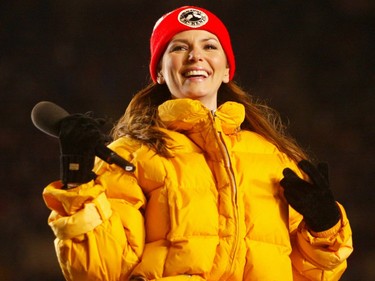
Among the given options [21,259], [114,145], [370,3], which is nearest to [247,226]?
[114,145]

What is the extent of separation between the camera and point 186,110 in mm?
1926

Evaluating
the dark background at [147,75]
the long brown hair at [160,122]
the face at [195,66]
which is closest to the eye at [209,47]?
the face at [195,66]

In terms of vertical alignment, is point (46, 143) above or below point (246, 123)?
below

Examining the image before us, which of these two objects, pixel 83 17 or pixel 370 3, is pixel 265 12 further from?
pixel 83 17

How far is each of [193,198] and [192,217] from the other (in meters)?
0.04

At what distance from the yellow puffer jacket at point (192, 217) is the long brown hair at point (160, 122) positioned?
0.03m

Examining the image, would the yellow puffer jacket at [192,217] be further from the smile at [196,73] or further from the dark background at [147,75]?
the dark background at [147,75]

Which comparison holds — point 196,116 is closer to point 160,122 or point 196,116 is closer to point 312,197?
point 160,122

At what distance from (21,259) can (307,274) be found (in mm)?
1515

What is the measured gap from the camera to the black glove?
73.9 inches

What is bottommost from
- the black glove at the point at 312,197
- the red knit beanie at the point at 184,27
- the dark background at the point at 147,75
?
the dark background at the point at 147,75

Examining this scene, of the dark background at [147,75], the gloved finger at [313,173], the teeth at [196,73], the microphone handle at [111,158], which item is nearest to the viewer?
the microphone handle at [111,158]

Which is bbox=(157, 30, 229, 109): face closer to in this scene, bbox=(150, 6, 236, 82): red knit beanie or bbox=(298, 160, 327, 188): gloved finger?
bbox=(150, 6, 236, 82): red knit beanie

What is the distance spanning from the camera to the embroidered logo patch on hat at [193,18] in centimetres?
211
